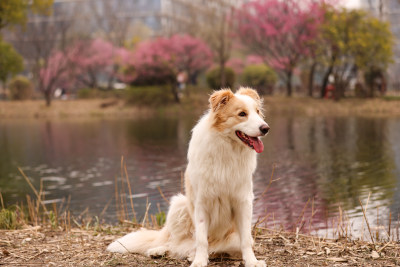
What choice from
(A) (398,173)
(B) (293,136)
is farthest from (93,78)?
(A) (398,173)

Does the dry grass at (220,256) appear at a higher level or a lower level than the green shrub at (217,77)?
lower

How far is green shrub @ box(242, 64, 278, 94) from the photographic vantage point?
48.0 meters

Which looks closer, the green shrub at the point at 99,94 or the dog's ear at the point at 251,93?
the dog's ear at the point at 251,93

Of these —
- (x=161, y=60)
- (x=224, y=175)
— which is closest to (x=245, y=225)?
(x=224, y=175)

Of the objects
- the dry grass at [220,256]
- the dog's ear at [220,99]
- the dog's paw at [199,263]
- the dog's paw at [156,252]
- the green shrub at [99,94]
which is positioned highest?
the dog's ear at [220,99]

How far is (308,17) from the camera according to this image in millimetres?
41094

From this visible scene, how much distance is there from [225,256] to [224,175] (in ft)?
3.62

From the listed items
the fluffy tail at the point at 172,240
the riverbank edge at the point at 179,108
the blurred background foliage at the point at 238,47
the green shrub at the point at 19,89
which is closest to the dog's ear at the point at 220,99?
the fluffy tail at the point at 172,240

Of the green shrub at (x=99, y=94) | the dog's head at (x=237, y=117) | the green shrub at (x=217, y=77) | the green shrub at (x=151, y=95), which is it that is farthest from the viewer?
the green shrub at (x=99, y=94)

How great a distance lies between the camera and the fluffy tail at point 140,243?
5672 millimetres

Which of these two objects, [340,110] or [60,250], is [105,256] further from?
[340,110]

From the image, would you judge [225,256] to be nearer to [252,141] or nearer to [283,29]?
[252,141]

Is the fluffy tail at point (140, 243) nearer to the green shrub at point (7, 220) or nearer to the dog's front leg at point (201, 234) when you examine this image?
the dog's front leg at point (201, 234)

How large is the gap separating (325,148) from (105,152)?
8952 mm
